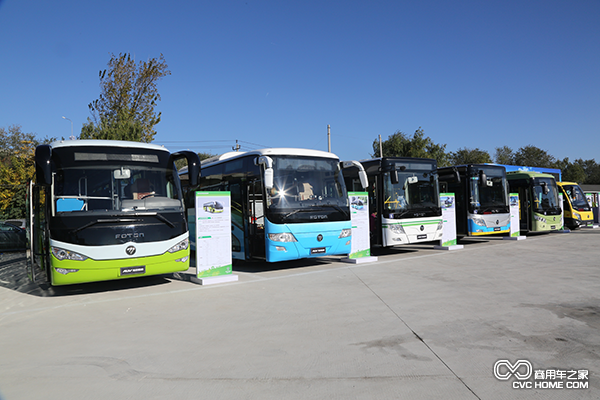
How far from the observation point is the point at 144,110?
72.8 feet

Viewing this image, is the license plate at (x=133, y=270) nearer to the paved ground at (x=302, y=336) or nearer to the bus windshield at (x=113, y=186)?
the paved ground at (x=302, y=336)

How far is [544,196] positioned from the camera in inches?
770

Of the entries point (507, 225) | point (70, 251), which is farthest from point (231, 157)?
point (507, 225)

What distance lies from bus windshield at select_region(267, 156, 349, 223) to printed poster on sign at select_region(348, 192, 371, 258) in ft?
3.10

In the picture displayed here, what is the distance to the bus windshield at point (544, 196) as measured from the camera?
63.5 ft

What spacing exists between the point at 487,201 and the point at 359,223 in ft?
22.9

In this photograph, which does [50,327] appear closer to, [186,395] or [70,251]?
[70,251]

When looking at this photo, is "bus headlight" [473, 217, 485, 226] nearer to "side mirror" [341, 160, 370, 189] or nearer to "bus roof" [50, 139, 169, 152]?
"side mirror" [341, 160, 370, 189]

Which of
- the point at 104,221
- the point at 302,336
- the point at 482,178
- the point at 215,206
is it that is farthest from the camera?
the point at 482,178

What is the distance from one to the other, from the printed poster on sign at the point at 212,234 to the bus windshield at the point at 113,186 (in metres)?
0.54

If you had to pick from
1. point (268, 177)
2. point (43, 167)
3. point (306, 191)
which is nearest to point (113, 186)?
point (43, 167)

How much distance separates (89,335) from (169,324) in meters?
1.01

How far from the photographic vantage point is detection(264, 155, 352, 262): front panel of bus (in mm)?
9984

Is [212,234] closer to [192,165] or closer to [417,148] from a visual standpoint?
[192,165]
